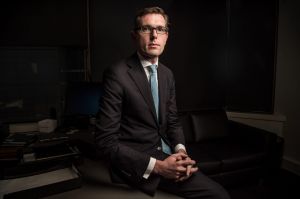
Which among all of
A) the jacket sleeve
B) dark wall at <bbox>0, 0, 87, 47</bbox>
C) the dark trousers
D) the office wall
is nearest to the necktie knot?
the jacket sleeve

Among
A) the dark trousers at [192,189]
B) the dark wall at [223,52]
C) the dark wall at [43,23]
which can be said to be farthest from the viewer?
Answer: the dark wall at [223,52]

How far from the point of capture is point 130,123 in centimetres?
151

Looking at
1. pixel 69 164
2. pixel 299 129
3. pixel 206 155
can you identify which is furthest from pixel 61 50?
pixel 299 129

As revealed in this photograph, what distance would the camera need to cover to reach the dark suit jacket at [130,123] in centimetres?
137

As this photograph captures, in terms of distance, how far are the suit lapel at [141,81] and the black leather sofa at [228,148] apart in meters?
1.31

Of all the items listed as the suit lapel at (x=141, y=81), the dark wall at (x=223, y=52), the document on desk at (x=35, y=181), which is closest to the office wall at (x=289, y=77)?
the dark wall at (x=223, y=52)

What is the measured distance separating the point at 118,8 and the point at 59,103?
138 centimetres

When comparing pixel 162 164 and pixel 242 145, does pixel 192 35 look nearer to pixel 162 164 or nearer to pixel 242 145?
pixel 242 145

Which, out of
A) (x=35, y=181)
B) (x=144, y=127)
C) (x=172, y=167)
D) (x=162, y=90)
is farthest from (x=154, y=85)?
(x=35, y=181)

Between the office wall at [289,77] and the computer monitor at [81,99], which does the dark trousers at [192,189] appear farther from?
the office wall at [289,77]

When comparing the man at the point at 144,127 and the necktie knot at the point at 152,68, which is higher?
the necktie knot at the point at 152,68

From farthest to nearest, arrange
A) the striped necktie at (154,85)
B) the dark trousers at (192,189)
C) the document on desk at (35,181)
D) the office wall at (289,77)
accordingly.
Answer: the office wall at (289,77) → the striped necktie at (154,85) → the dark trousers at (192,189) → the document on desk at (35,181)

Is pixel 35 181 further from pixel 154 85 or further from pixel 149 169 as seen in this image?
pixel 154 85

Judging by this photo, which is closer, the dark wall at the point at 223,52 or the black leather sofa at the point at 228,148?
the black leather sofa at the point at 228,148
